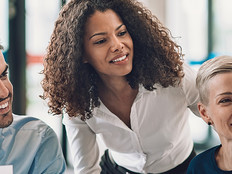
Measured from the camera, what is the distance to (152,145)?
178 centimetres

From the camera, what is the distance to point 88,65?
1770 millimetres

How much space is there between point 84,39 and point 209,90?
1.91 ft

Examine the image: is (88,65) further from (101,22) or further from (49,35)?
(49,35)

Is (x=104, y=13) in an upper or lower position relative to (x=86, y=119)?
upper

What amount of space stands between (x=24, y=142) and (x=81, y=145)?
37 cm

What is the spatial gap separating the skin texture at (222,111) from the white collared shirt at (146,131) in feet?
0.89

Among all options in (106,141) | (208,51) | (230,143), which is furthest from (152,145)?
(208,51)

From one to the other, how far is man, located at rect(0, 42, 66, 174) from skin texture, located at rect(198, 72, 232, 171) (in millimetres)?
623

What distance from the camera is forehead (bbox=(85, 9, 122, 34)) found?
1560mm

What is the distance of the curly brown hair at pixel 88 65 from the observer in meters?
1.66

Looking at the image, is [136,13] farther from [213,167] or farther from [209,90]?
[213,167]

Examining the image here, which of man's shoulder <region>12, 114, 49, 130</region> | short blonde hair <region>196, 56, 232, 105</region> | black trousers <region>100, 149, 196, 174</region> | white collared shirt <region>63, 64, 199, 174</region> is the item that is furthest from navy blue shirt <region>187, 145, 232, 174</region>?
man's shoulder <region>12, 114, 49, 130</region>

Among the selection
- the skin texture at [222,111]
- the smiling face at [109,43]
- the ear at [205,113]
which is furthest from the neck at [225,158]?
the smiling face at [109,43]

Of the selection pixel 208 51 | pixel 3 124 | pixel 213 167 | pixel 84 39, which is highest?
pixel 84 39
